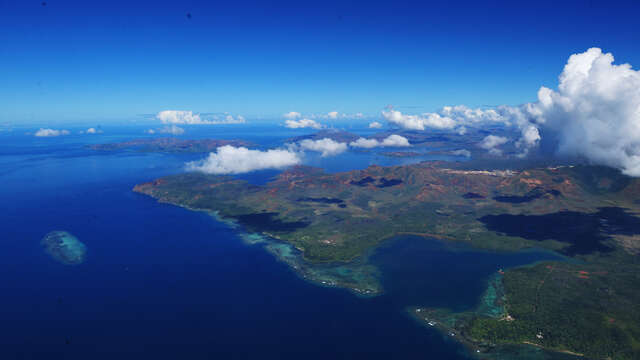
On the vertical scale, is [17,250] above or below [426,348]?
above

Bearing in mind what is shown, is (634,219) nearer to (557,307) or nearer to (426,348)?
(557,307)

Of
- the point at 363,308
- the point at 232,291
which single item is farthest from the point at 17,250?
the point at 363,308

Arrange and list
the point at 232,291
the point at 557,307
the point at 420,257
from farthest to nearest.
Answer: the point at 420,257, the point at 232,291, the point at 557,307

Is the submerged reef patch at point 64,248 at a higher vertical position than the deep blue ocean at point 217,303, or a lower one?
higher

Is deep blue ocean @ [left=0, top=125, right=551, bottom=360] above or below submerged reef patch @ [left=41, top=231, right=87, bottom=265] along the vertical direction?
below

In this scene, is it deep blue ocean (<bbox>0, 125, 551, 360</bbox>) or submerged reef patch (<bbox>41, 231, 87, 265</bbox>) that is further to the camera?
submerged reef patch (<bbox>41, 231, 87, 265</bbox>)

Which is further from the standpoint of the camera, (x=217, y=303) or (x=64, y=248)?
(x=64, y=248)

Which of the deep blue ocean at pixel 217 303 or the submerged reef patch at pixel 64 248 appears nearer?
the deep blue ocean at pixel 217 303

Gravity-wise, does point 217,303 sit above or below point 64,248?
below

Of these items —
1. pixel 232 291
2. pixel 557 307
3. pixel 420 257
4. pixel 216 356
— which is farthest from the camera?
pixel 420 257

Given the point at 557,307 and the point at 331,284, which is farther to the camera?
the point at 331,284
